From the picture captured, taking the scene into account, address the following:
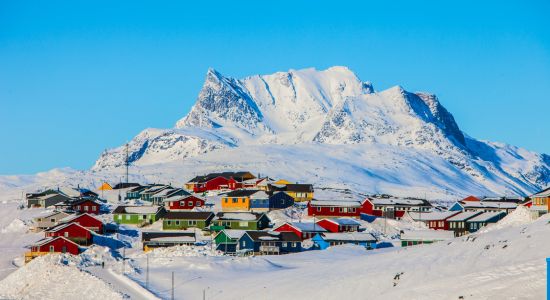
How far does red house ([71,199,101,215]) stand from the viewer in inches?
4028

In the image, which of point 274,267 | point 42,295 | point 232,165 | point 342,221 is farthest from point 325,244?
point 232,165

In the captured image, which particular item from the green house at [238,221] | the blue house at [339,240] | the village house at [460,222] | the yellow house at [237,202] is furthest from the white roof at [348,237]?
the yellow house at [237,202]

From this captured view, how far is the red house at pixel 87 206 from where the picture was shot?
336 ft

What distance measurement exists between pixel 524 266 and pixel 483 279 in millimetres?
1905

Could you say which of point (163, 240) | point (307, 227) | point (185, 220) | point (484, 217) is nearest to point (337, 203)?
point (307, 227)

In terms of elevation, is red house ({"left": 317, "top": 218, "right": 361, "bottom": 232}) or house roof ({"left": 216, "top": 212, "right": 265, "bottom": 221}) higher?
house roof ({"left": 216, "top": 212, "right": 265, "bottom": 221})

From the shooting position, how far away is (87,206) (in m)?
103

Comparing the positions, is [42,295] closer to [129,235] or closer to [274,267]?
[274,267]

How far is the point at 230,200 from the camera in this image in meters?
110

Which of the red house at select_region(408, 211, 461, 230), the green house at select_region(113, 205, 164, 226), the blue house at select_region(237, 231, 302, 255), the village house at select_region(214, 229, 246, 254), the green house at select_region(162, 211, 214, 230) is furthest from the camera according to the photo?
the red house at select_region(408, 211, 461, 230)

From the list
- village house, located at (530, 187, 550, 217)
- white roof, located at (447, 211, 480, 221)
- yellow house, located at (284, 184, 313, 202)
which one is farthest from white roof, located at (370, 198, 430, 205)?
village house, located at (530, 187, 550, 217)

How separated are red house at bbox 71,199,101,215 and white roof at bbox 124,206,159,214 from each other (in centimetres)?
569

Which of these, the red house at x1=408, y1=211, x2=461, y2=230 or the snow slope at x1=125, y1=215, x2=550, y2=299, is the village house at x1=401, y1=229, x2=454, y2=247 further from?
the snow slope at x1=125, y1=215, x2=550, y2=299

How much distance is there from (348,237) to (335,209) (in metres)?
21.0
